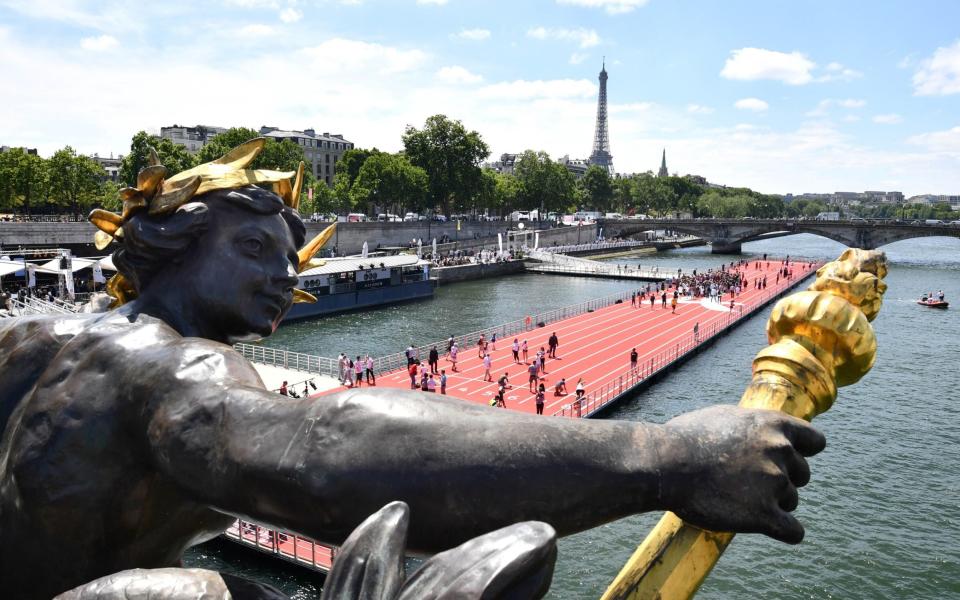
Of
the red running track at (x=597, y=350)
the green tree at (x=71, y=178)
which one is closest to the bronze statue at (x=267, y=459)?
the red running track at (x=597, y=350)

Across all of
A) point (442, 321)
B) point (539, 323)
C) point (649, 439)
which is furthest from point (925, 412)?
point (649, 439)

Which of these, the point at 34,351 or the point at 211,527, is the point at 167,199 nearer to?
the point at 34,351

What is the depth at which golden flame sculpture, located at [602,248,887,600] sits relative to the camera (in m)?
2.03

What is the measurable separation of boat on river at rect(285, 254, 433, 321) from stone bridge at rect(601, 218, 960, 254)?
2055 inches

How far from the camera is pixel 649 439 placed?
1.70m

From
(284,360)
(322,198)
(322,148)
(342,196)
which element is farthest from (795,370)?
(322,148)

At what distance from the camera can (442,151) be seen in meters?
81.2

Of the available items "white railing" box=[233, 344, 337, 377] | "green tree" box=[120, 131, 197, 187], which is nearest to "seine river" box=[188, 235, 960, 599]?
"white railing" box=[233, 344, 337, 377]

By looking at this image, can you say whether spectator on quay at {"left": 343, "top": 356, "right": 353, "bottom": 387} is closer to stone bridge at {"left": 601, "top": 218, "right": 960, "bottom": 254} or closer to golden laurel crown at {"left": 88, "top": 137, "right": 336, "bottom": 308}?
golden laurel crown at {"left": 88, "top": 137, "right": 336, "bottom": 308}

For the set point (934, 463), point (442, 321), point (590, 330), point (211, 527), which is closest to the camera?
point (211, 527)

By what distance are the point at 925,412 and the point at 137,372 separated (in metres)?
29.2

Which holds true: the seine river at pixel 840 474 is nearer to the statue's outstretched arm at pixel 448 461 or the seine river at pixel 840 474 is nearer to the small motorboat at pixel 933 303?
the statue's outstretched arm at pixel 448 461

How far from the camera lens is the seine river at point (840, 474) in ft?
46.4

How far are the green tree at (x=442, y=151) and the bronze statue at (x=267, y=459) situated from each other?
80.0m
